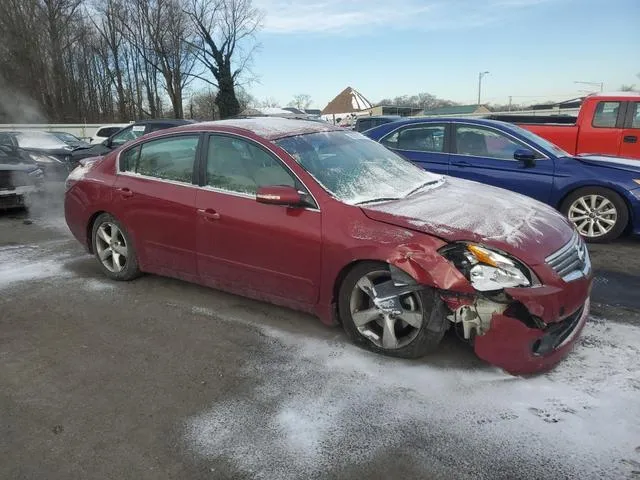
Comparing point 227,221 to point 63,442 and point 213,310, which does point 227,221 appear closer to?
point 213,310

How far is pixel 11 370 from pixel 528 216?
12.0 feet

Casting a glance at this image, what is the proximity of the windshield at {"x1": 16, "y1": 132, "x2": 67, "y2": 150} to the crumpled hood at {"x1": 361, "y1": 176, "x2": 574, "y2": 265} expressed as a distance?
42.2 ft

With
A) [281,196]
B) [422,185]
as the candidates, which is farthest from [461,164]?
[281,196]

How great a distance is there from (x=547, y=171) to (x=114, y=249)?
523 centimetres

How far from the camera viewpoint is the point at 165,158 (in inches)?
175

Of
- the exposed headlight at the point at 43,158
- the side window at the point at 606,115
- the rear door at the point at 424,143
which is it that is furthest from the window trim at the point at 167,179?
the exposed headlight at the point at 43,158

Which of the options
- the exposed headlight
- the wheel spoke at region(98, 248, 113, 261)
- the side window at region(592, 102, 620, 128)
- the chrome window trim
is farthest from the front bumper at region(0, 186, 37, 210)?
the side window at region(592, 102, 620, 128)

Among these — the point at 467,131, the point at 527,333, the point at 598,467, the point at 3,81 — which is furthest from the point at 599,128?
the point at 3,81

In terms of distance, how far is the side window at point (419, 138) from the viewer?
6.86m

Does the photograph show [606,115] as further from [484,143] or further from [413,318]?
[413,318]

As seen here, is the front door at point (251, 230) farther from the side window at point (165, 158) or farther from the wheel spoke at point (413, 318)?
the wheel spoke at point (413, 318)

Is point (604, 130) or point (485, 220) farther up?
point (604, 130)

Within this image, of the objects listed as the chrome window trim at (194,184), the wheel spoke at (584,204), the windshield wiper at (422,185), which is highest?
the chrome window trim at (194,184)

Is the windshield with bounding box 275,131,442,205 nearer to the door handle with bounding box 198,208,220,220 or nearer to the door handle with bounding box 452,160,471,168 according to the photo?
the door handle with bounding box 198,208,220,220
